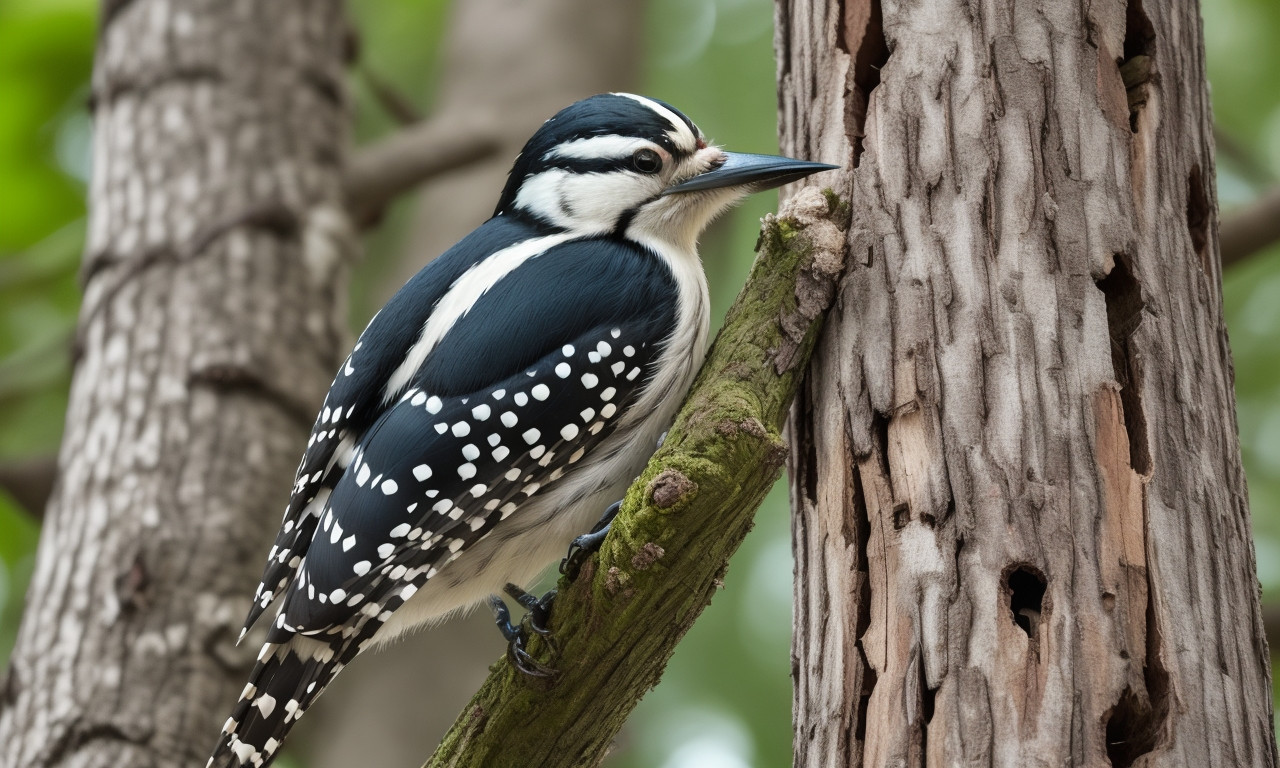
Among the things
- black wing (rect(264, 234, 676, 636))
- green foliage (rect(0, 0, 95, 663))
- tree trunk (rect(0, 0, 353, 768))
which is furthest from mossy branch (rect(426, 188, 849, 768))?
green foliage (rect(0, 0, 95, 663))

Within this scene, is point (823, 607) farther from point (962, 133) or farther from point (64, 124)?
point (64, 124)

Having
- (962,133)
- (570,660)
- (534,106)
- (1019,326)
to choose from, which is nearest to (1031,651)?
(1019,326)

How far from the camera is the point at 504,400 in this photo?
8.59ft

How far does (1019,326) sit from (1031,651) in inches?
22.5

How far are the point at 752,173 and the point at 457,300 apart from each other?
69 centimetres

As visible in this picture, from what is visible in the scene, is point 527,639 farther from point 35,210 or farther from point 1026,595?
point 35,210

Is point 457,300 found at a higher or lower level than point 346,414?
higher

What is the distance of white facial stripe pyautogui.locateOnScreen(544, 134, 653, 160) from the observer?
3.00 meters

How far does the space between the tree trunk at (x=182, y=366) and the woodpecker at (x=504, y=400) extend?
103 cm

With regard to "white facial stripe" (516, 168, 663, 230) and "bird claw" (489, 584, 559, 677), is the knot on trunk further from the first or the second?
"white facial stripe" (516, 168, 663, 230)

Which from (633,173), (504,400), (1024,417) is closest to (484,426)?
(504,400)

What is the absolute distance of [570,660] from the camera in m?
2.28

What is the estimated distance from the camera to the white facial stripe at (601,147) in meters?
3.00

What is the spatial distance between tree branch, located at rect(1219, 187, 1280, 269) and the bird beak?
1.60 m
